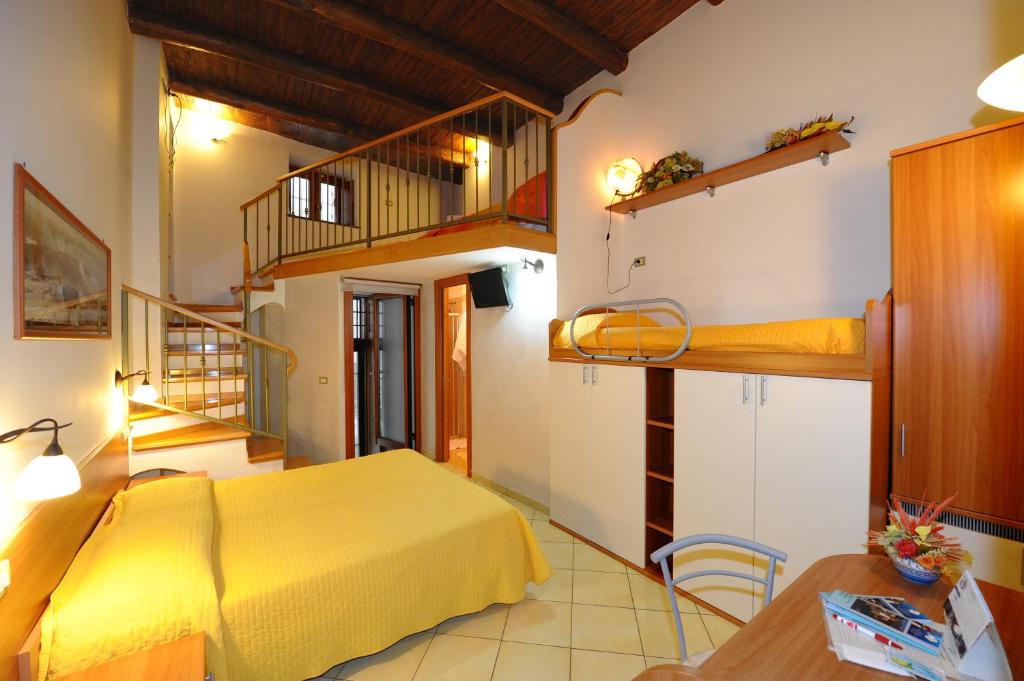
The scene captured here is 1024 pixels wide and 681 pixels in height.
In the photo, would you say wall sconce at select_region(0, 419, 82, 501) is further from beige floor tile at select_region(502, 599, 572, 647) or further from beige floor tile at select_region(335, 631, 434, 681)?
beige floor tile at select_region(502, 599, 572, 647)

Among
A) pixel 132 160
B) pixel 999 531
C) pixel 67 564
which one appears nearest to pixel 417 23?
pixel 132 160

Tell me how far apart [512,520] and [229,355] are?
3.42 m

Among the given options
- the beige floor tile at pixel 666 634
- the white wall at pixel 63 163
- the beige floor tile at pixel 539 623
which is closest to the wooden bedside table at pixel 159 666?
the white wall at pixel 63 163

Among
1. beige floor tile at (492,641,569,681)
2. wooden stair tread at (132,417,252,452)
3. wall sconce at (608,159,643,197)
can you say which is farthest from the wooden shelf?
wooden stair tread at (132,417,252,452)

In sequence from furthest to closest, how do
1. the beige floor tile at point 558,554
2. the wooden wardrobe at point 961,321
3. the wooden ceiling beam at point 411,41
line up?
the wooden ceiling beam at point 411,41 < the beige floor tile at point 558,554 < the wooden wardrobe at point 961,321

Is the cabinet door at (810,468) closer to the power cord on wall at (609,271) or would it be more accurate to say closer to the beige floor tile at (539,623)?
the beige floor tile at (539,623)

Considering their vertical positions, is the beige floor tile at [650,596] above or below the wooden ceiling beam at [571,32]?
below

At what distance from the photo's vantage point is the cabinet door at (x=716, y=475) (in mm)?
2285

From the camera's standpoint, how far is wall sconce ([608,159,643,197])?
3.55 m

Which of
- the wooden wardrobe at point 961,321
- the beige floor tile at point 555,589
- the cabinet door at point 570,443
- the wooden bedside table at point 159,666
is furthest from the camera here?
the cabinet door at point 570,443

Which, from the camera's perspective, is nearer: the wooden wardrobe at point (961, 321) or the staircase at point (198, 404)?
the wooden wardrobe at point (961, 321)

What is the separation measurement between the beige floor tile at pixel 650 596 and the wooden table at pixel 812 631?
4.25 feet

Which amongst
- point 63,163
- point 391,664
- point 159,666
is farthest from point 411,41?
point 391,664

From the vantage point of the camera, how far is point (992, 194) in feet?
5.26
